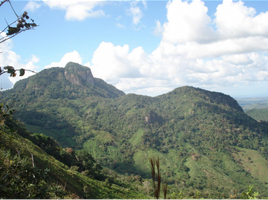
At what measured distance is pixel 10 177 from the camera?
523cm

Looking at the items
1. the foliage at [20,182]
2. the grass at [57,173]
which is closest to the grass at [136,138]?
the grass at [57,173]

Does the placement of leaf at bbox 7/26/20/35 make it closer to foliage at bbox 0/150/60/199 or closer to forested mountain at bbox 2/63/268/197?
foliage at bbox 0/150/60/199

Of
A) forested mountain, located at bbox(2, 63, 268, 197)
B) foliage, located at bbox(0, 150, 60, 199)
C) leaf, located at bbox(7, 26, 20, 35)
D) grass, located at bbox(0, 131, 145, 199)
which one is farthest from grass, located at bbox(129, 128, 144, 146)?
leaf, located at bbox(7, 26, 20, 35)

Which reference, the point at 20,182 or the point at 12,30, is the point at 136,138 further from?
the point at 12,30

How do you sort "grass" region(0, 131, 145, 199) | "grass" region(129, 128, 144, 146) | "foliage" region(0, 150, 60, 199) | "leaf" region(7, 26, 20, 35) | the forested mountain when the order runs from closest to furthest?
"leaf" region(7, 26, 20, 35) < "foliage" region(0, 150, 60, 199) < "grass" region(0, 131, 145, 199) < the forested mountain < "grass" region(129, 128, 144, 146)

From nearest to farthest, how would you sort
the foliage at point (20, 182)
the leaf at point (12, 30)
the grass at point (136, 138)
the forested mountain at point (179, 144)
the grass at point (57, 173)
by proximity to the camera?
1. the leaf at point (12, 30)
2. the foliage at point (20, 182)
3. the grass at point (57, 173)
4. the forested mountain at point (179, 144)
5. the grass at point (136, 138)

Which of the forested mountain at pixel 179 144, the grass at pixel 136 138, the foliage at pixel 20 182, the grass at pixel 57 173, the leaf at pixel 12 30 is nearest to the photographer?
the leaf at pixel 12 30

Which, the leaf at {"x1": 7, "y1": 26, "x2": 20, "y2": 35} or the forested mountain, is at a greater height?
the leaf at {"x1": 7, "y1": 26, "x2": 20, "y2": 35}

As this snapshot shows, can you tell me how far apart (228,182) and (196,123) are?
94618 millimetres

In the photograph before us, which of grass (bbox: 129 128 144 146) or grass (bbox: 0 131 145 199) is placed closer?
grass (bbox: 0 131 145 199)

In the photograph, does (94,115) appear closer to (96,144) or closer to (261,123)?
(96,144)

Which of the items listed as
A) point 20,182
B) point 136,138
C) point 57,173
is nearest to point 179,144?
point 136,138

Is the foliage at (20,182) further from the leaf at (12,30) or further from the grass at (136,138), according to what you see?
the grass at (136,138)

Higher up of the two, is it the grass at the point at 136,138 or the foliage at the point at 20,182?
the foliage at the point at 20,182
